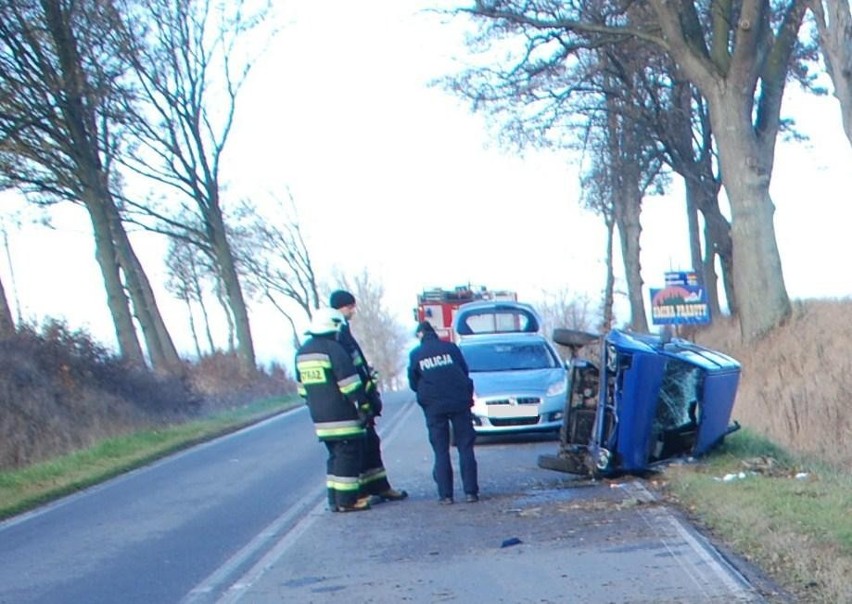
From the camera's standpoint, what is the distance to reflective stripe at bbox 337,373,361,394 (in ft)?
39.8

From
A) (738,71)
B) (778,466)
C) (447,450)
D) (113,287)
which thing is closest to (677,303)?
(738,71)

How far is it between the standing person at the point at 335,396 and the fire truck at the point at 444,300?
25450 mm

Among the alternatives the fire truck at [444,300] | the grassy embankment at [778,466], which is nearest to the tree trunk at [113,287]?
the grassy embankment at [778,466]

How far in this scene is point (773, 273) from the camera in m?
23.7

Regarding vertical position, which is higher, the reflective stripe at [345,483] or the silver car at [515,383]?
the silver car at [515,383]

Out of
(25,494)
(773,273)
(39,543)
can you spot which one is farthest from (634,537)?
(773,273)

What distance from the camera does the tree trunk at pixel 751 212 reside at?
2277cm

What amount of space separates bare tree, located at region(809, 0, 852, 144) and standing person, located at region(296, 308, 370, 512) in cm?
963

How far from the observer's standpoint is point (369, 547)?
10.4 m

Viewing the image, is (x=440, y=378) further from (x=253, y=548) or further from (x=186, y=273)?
(x=186, y=273)

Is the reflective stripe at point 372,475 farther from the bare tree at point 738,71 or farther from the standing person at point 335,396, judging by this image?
the bare tree at point 738,71

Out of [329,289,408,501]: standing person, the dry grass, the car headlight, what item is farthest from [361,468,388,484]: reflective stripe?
the car headlight

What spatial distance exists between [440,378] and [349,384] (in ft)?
3.29

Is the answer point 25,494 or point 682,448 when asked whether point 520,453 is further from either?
point 25,494
